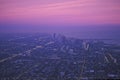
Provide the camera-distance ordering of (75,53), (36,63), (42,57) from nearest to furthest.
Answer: (36,63) < (42,57) < (75,53)

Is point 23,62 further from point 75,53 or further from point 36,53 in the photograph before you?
point 75,53

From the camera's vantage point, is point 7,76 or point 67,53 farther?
point 67,53

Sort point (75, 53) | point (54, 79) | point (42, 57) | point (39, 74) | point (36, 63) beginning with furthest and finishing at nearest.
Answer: point (75, 53), point (42, 57), point (36, 63), point (39, 74), point (54, 79)

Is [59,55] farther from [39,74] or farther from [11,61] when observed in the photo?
[39,74]

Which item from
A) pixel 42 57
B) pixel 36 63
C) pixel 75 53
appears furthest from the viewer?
pixel 75 53

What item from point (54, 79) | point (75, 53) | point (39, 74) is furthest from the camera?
point (75, 53)

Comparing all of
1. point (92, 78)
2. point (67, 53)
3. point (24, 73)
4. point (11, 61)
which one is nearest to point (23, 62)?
point (11, 61)

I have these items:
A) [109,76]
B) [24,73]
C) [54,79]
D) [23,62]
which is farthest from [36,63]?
[109,76]

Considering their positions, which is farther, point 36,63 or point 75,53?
point 75,53
